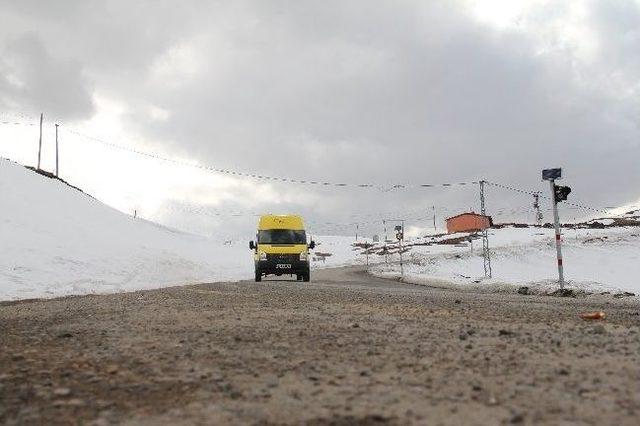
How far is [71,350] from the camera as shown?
204 inches

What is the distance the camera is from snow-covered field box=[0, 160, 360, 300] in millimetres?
21469

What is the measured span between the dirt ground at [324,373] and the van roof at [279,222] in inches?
789

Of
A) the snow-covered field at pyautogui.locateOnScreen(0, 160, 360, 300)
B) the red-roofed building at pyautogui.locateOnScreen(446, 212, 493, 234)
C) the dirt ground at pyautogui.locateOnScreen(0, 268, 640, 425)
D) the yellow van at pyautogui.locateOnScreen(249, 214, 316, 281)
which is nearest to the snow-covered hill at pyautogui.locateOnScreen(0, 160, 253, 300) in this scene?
the snow-covered field at pyautogui.locateOnScreen(0, 160, 360, 300)

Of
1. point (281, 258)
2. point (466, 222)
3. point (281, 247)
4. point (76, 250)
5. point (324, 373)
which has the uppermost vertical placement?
point (466, 222)

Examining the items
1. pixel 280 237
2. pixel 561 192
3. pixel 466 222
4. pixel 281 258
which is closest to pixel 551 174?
pixel 561 192

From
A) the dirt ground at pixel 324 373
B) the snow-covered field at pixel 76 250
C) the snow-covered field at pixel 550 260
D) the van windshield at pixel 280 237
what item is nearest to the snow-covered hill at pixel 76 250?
the snow-covered field at pixel 76 250

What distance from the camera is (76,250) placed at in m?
29.4

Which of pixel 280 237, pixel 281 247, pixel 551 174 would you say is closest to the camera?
pixel 551 174

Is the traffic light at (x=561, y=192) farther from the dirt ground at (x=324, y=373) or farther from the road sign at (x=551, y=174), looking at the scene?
the dirt ground at (x=324, y=373)

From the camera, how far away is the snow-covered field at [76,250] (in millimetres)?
21469

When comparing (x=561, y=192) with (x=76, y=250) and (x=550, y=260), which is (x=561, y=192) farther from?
(x=550, y=260)

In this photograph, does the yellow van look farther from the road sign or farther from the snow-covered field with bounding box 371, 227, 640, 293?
the snow-covered field with bounding box 371, 227, 640, 293

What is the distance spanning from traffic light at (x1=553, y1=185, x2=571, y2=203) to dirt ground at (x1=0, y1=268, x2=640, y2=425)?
11.2 m

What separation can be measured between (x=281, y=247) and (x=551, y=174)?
1314 centimetres
